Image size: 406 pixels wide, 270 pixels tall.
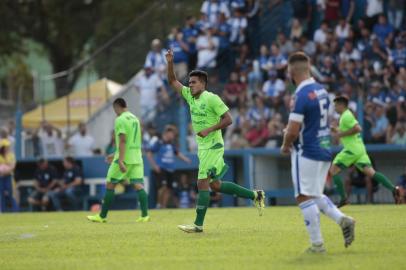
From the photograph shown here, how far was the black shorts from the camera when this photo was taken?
26766mm

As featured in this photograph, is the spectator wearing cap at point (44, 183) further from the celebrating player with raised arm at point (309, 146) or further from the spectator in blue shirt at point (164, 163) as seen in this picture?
the celebrating player with raised arm at point (309, 146)

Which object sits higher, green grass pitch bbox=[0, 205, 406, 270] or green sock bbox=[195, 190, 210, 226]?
green sock bbox=[195, 190, 210, 226]

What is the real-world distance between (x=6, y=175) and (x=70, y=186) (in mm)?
1816

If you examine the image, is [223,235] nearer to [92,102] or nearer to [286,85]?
[286,85]

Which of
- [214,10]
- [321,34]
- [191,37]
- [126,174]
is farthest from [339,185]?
[214,10]

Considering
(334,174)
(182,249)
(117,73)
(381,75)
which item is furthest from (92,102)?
(182,249)

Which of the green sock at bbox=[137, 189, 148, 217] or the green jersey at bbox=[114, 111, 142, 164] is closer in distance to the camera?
the green jersey at bbox=[114, 111, 142, 164]

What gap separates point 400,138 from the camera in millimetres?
24109

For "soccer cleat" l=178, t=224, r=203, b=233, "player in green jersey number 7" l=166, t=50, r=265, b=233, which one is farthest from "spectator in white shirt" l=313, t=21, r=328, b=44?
"soccer cleat" l=178, t=224, r=203, b=233

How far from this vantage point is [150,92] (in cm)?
2892

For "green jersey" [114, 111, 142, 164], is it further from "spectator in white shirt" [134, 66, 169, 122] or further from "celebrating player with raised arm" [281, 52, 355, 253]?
"spectator in white shirt" [134, 66, 169, 122]

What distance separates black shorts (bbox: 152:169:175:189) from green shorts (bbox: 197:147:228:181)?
40.8 feet

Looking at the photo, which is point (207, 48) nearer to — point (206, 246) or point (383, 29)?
point (383, 29)

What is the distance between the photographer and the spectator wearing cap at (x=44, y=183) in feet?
92.7
